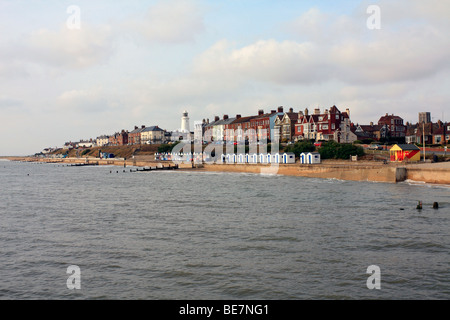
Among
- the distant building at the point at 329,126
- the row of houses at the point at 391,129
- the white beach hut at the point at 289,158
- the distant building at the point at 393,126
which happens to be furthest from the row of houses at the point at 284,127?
the white beach hut at the point at 289,158

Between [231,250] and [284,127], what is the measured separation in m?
117

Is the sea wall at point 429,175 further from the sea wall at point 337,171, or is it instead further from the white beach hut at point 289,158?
the white beach hut at point 289,158

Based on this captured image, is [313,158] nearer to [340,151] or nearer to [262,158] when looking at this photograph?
[340,151]

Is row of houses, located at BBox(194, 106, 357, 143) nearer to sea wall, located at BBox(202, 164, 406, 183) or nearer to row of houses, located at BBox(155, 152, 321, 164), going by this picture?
row of houses, located at BBox(155, 152, 321, 164)

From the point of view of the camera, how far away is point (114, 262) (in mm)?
20344

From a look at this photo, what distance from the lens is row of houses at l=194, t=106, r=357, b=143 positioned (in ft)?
378

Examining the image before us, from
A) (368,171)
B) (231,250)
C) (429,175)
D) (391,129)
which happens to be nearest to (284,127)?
(391,129)

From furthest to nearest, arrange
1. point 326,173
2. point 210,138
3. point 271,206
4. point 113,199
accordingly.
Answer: point 210,138, point 326,173, point 113,199, point 271,206

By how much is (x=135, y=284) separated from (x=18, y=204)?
34.3 m

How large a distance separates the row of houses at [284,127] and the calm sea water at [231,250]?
7773 centimetres

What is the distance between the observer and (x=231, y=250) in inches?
870
